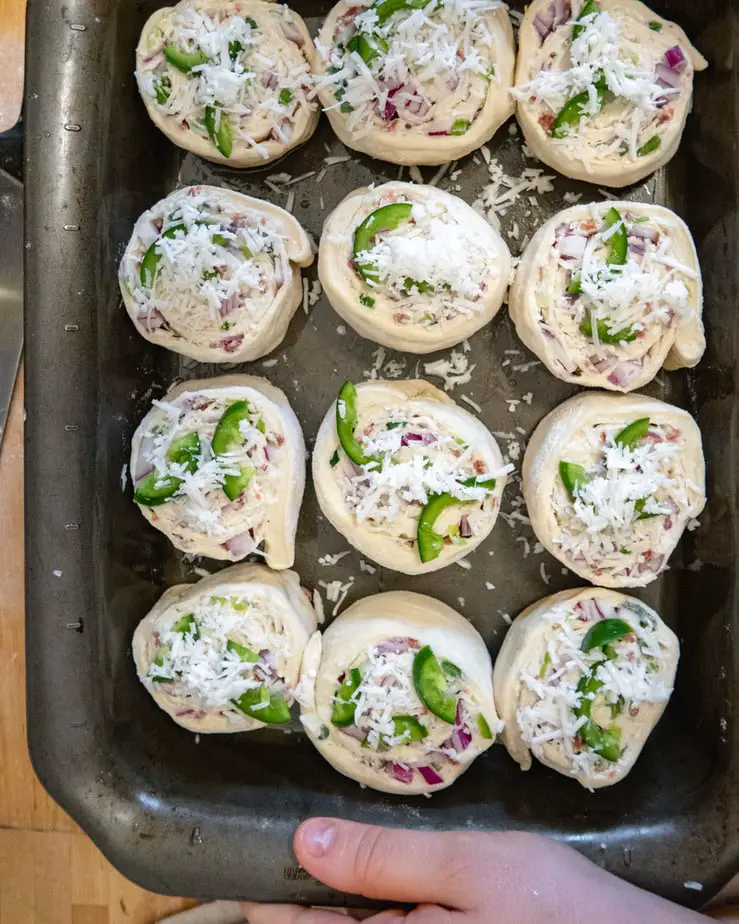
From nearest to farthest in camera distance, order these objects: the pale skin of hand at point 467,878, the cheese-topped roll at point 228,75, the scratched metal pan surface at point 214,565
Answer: the pale skin of hand at point 467,878
the scratched metal pan surface at point 214,565
the cheese-topped roll at point 228,75

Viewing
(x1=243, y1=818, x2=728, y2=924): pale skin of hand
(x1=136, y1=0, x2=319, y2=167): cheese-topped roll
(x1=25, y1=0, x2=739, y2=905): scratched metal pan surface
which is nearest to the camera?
(x1=243, y1=818, x2=728, y2=924): pale skin of hand

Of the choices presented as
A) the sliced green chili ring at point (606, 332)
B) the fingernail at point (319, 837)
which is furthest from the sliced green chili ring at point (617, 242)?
the fingernail at point (319, 837)

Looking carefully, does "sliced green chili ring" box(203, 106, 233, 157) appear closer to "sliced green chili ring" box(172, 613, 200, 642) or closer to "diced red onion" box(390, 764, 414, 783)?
"sliced green chili ring" box(172, 613, 200, 642)

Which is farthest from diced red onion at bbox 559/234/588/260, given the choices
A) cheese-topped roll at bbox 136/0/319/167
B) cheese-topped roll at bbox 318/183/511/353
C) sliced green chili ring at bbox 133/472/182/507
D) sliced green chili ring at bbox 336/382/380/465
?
sliced green chili ring at bbox 133/472/182/507

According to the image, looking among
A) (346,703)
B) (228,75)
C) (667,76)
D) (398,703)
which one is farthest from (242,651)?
(667,76)

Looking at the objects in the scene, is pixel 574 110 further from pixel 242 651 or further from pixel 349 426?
pixel 242 651

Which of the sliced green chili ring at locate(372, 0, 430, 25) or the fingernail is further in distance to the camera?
the sliced green chili ring at locate(372, 0, 430, 25)

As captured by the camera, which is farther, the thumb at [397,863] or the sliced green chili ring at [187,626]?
the sliced green chili ring at [187,626]

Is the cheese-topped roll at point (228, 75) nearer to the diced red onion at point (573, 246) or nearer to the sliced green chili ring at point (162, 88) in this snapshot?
the sliced green chili ring at point (162, 88)
